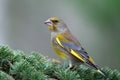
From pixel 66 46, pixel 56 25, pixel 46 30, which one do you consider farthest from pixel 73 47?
pixel 46 30

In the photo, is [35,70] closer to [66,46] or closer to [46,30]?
[66,46]

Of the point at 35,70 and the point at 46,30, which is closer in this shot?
the point at 35,70

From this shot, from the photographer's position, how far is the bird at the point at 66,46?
820 cm

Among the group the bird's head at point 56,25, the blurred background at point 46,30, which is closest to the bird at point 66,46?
the bird's head at point 56,25

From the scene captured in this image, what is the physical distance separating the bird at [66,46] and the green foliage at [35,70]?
483 millimetres

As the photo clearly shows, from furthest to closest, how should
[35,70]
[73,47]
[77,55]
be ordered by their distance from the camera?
[73,47] < [77,55] < [35,70]

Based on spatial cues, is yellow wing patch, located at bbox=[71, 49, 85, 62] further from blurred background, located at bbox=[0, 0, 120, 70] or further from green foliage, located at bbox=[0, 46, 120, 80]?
blurred background, located at bbox=[0, 0, 120, 70]

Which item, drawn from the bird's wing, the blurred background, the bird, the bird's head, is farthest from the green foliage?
the blurred background

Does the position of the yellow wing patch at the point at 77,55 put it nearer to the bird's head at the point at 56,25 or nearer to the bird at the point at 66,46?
the bird at the point at 66,46

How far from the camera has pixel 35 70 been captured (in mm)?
6480

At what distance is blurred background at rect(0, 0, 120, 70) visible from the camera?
476 inches

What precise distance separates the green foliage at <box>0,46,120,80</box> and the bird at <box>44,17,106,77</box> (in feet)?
1.58

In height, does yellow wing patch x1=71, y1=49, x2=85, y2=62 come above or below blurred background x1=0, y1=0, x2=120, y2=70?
below

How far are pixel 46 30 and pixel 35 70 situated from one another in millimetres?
8174
